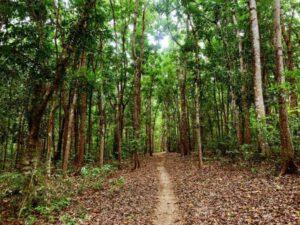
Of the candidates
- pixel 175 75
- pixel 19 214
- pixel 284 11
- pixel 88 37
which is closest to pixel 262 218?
pixel 19 214

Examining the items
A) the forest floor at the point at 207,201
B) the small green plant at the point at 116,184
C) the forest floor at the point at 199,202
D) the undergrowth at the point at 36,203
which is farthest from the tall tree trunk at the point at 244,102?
the undergrowth at the point at 36,203

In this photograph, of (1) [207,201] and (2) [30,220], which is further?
(1) [207,201]

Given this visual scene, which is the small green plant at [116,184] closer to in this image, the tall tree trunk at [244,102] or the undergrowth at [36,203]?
the undergrowth at [36,203]

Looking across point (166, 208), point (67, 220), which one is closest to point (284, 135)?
point (166, 208)

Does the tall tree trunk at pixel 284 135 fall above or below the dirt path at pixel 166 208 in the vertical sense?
above

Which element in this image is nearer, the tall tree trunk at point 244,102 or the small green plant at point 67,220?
the small green plant at point 67,220

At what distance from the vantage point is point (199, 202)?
9609 mm

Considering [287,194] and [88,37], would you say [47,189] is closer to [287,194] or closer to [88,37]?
[88,37]

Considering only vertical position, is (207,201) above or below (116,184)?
below

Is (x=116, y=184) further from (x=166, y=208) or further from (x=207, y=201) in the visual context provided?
(x=207, y=201)

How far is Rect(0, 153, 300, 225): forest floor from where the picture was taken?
24.9 ft

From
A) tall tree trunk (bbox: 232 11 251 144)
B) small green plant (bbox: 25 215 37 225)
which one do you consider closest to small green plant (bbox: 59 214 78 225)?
small green plant (bbox: 25 215 37 225)

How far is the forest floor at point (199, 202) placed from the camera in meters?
7.59

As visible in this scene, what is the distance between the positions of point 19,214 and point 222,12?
16.3 metres
